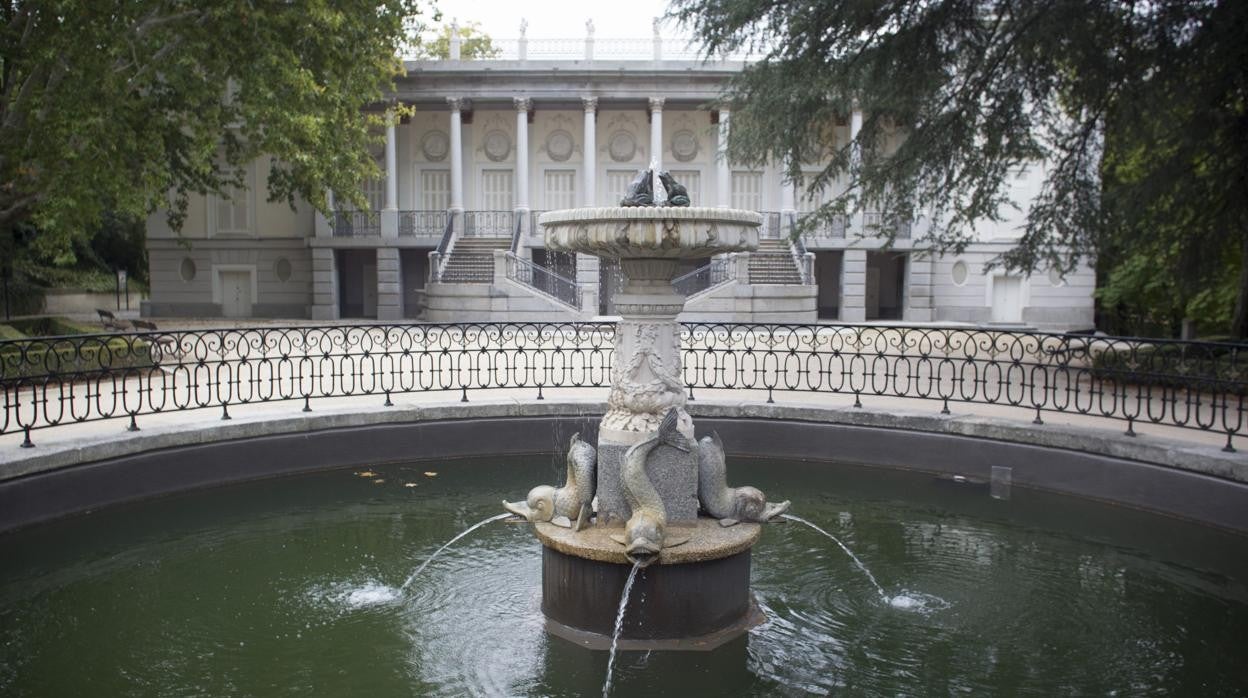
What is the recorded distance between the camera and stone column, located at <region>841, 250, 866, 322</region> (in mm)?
32375

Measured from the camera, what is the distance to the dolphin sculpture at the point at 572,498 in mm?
6738

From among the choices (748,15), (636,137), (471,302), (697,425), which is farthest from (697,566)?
(636,137)

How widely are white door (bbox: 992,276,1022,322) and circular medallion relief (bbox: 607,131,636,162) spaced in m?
13.3

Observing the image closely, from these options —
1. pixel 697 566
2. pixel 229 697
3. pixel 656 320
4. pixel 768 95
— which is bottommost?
pixel 229 697

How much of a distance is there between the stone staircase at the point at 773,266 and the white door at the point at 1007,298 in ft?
26.4

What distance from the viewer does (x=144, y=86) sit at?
16797 mm

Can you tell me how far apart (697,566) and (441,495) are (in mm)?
4493

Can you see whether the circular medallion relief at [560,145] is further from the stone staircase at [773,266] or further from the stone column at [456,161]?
the stone staircase at [773,266]

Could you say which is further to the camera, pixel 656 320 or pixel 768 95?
pixel 768 95

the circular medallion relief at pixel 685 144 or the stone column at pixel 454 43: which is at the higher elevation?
the stone column at pixel 454 43

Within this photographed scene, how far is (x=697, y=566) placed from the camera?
630 cm

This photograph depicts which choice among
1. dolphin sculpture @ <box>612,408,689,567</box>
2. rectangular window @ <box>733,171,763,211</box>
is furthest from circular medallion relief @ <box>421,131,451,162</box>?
dolphin sculpture @ <box>612,408,689,567</box>

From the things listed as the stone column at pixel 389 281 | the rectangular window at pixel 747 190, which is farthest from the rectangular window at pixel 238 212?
the rectangular window at pixel 747 190

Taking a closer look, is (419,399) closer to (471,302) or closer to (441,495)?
(441,495)
